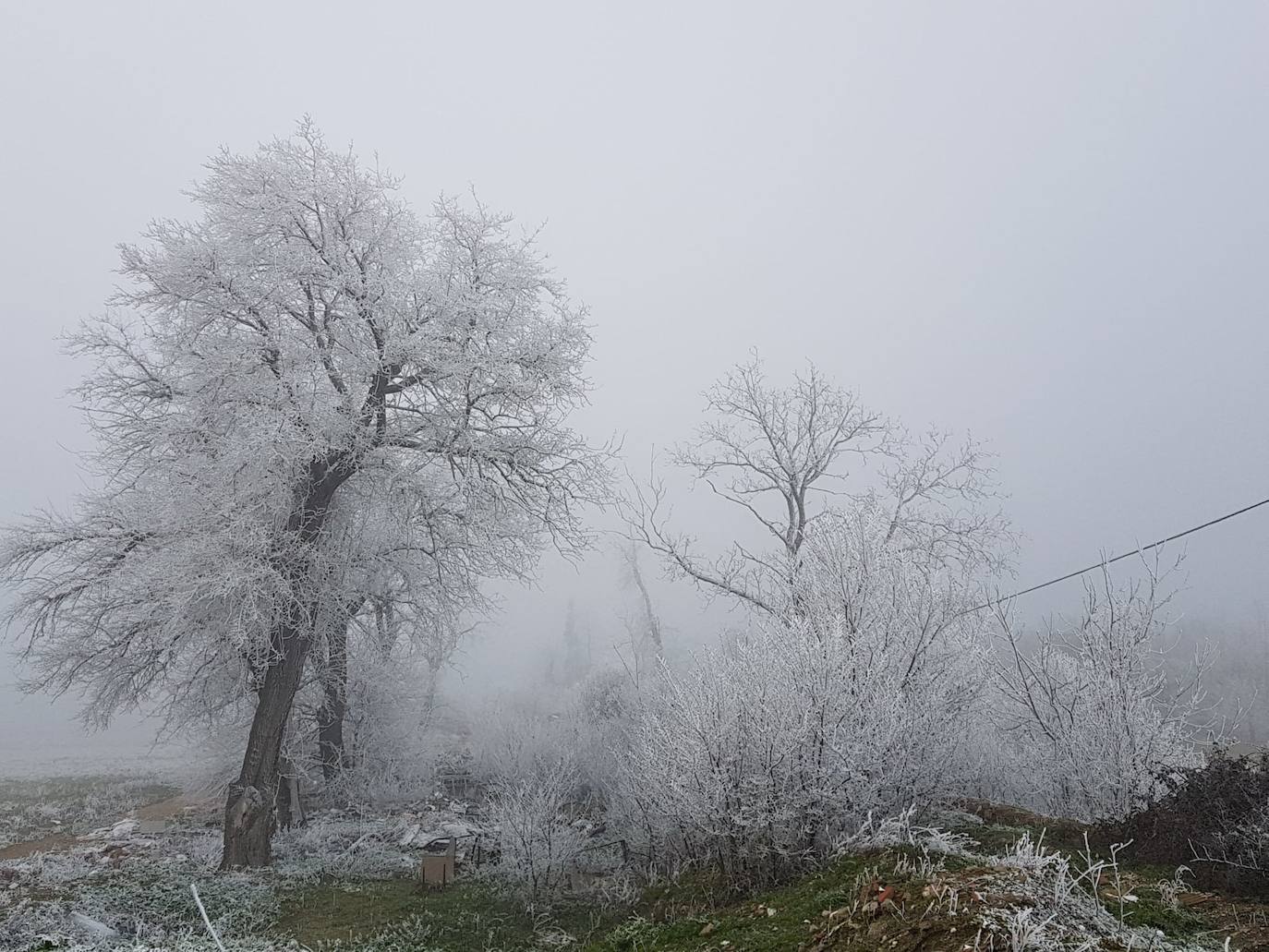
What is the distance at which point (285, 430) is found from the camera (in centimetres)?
966

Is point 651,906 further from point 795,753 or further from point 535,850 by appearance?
point 535,850

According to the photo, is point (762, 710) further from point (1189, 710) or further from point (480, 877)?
point (480, 877)

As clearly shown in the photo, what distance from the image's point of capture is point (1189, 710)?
796 centimetres

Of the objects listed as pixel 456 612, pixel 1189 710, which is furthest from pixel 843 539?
pixel 456 612

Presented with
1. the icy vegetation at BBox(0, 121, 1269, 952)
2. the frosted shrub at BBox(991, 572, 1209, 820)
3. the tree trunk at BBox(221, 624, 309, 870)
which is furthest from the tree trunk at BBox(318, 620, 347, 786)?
the frosted shrub at BBox(991, 572, 1209, 820)

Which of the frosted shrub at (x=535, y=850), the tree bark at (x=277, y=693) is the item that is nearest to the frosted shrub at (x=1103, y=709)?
the frosted shrub at (x=535, y=850)

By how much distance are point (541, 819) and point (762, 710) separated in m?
4.65

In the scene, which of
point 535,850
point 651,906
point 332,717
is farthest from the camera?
point 332,717

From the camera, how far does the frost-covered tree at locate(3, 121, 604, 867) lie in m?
10.4

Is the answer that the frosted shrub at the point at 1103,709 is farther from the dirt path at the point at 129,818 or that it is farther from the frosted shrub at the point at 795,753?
the dirt path at the point at 129,818

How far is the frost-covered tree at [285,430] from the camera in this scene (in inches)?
409

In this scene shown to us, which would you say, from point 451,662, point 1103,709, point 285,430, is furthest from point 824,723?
point 451,662

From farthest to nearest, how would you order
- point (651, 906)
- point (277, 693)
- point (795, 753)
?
point (277, 693) < point (651, 906) < point (795, 753)

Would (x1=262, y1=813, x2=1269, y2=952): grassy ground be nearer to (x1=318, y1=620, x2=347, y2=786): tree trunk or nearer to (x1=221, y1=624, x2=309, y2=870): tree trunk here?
(x1=221, y1=624, x2=309, y2=870): tree trunk
